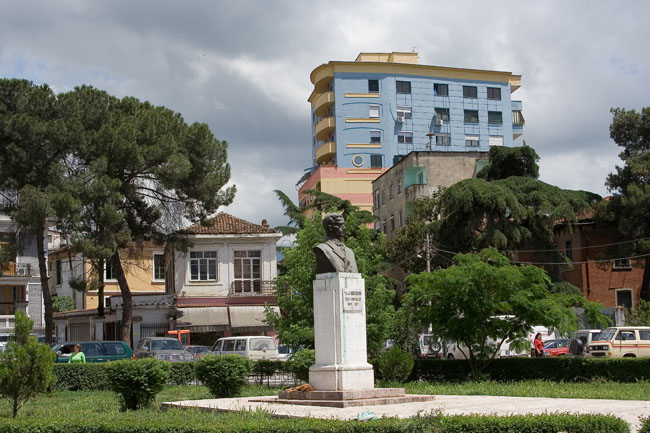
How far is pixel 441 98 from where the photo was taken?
72250 mm

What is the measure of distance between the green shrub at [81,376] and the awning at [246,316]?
20555 mm

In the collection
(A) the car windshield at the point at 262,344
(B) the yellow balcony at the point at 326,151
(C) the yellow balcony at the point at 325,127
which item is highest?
(C) the yellow balcony at the point at 325,127

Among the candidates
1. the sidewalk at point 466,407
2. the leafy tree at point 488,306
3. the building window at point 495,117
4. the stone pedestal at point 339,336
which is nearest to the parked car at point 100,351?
the leafy tree at point 488,306

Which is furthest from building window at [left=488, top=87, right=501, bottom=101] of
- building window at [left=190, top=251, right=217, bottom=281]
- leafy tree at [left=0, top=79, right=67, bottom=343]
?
leafy tree at [left=0, top=79, right=67, bottom=343]

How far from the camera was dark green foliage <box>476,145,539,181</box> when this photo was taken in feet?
160

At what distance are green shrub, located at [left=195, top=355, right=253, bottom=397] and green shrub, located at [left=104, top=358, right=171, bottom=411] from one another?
2565mm

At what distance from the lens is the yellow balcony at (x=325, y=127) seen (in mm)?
70938

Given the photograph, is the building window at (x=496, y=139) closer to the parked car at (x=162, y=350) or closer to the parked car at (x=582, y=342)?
the parked car at (x=582, y=342)

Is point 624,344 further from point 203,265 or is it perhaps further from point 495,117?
point 495,117

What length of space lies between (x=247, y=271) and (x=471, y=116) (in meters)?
32.2

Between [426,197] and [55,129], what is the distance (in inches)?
913

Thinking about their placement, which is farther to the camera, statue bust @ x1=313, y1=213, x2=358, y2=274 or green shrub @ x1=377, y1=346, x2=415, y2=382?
green shrub @ x1=377, y1=346, x2=415, y2=382

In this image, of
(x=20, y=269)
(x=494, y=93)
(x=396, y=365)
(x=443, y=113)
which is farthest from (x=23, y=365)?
(x=494, y=93)

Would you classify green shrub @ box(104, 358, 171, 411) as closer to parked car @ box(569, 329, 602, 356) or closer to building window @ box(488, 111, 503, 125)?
parked car @ box(569, 329, 602, 356)
